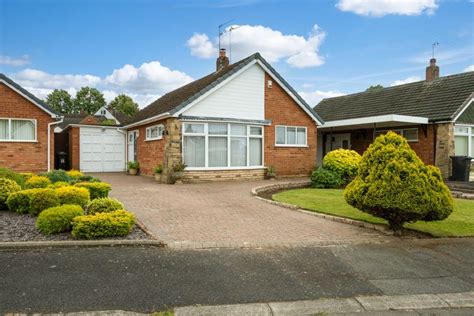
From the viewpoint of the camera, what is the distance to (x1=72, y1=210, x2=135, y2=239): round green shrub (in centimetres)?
622

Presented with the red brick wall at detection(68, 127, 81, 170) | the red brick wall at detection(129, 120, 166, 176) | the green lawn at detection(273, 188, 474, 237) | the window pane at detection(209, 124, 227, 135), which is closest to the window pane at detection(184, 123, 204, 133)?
the window pane at detection(209, 124, 227, 135)

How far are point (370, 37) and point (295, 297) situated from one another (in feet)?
42.5

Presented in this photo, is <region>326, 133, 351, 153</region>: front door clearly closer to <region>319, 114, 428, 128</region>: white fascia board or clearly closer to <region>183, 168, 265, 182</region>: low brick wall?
<region>319, 114, 428, 128</region>: white fascia board

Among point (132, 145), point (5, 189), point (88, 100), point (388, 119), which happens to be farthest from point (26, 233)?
point (88, 100)

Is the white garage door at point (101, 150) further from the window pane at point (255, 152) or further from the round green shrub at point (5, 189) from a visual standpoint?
the round green shrub at point (5, 189)

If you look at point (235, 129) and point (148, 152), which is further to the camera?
point (148, 152)

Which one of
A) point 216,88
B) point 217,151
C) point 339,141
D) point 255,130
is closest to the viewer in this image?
point 216,88

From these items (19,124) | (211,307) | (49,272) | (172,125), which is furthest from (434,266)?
(19,124)

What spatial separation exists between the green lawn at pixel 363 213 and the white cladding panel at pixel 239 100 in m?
5.49

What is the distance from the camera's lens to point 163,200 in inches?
435

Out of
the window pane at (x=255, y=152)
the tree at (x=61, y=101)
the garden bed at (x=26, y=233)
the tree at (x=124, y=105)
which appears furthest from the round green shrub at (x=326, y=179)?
the tree at (x=61, y=101)

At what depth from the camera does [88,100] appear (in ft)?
248

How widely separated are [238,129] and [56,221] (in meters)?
11.7

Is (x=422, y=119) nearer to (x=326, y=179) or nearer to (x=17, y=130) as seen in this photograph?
(x=326, y=179)
